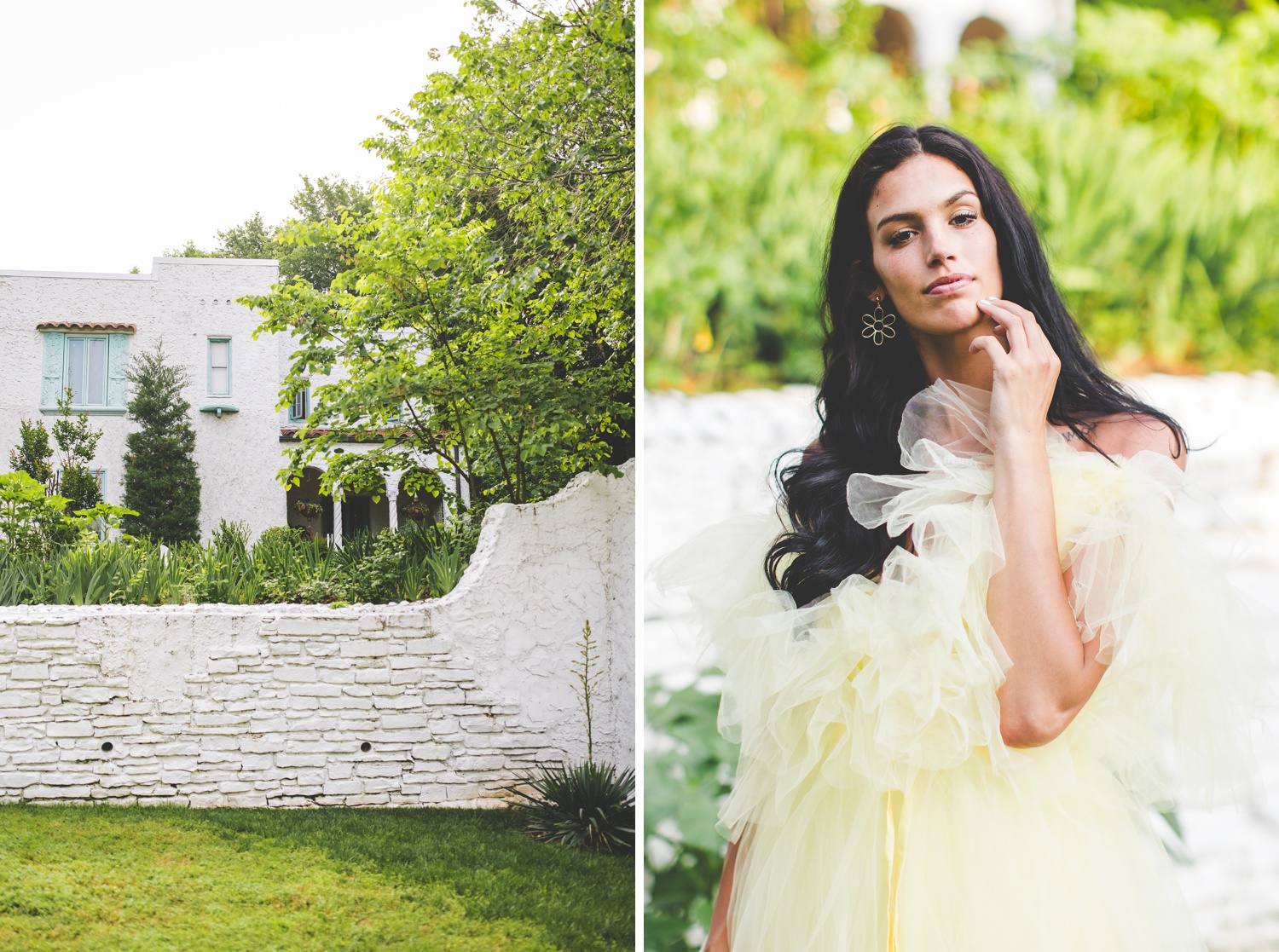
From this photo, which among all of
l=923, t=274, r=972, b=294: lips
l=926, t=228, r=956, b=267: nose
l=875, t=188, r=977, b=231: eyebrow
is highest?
l=875, t=188, r=977, b=231: eyebrow

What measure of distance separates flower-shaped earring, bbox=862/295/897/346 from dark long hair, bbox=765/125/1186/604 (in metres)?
0.01

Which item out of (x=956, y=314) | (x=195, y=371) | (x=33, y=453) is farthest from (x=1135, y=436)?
(x=33, y=453)

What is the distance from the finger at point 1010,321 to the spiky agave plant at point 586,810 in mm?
2194

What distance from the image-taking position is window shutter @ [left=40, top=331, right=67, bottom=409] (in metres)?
2.92

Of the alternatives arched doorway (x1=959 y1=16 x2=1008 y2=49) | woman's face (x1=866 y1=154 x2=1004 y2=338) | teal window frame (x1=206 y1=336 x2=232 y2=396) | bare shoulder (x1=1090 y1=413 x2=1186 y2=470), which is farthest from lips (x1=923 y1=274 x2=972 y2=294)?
teal window frame (x1=206 y1=336 x2=232 y2=396)

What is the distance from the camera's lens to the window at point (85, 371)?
2936mm

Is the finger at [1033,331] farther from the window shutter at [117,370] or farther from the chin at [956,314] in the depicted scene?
the window shutter at [117,370]

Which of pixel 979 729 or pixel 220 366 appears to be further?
pixel 220 366

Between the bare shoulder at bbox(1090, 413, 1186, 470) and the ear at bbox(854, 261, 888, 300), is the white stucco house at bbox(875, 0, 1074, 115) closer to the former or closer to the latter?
the ear at bbox(854, 261, 888, 300)

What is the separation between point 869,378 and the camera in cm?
163

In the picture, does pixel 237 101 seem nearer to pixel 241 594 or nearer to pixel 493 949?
pixel 241 594

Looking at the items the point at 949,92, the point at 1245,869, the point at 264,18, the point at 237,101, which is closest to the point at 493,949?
the point at 1245,869

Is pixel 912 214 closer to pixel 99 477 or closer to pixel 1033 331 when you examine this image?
pixel 1033 331

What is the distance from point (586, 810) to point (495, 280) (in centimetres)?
186
